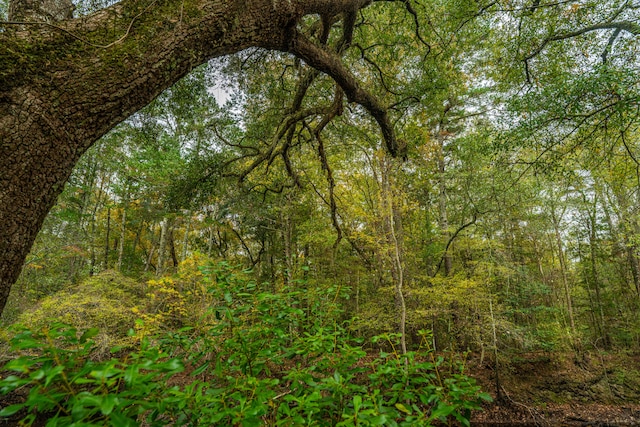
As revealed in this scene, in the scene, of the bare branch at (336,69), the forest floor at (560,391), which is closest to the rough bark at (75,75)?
the bare branch at (336,69)

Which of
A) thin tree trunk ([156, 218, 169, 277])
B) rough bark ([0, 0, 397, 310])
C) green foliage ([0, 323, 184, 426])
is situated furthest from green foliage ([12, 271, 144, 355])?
green foliage ([0, 323, 184, 426])

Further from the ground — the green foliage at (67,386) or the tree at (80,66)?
the tree at (80,66)

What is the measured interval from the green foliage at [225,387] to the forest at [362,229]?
0.01 meters

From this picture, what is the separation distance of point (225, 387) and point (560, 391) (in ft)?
30.1

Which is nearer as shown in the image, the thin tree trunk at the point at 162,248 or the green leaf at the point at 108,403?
the green leaf at the point at 108,403

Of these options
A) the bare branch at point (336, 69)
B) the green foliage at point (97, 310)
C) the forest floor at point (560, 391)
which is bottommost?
the forest floor at point (560, 391)

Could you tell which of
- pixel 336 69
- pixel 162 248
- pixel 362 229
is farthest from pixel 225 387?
pixel 162 248

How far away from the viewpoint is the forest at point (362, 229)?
3.24ft

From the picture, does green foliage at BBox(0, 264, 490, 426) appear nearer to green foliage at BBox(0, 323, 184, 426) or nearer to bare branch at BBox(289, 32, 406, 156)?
green foliage at BBox(0, 323, 184, 426)

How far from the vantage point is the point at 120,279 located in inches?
292

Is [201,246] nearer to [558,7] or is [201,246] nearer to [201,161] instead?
[201,161]

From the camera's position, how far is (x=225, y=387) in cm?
114

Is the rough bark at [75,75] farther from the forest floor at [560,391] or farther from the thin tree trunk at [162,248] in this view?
the thin tree trunk at [162,248]

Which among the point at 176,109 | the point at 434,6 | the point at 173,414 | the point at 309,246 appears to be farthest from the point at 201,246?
the point at 173,414
